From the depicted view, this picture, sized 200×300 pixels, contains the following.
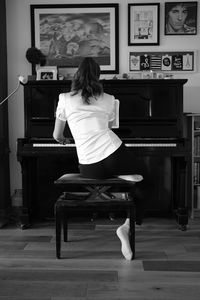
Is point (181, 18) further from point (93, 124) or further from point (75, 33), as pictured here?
point (93, 124)

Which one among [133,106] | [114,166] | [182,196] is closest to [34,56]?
[133,106]

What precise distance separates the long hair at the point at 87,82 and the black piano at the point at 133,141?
2.95 feet

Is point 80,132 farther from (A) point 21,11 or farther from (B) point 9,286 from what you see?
(A) point 21,11

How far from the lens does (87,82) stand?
2.30 m

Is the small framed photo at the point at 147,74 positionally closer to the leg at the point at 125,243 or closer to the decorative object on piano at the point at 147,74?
the decorative object on piano at the point at 147,74

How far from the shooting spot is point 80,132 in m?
2.32

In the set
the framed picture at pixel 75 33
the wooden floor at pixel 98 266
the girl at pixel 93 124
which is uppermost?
the framed picture at pixel 75 33

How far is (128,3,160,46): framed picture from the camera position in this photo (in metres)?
3.76

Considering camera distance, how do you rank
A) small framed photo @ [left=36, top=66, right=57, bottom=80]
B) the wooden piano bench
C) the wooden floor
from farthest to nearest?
small framed photo @ [left=36, top=66, right=57, bottom=80], the wooden piano bench, the wooden floor

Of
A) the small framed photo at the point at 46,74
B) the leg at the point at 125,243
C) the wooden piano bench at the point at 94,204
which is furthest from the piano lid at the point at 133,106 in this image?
the leg at the point at 125,243

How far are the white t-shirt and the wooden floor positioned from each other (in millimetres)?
723

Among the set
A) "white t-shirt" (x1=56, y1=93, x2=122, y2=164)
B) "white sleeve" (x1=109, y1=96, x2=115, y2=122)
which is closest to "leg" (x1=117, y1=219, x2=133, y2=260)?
"white t-shirt" (x1=56, y1=93, x2=122, y2=164)

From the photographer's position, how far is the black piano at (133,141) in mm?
3129

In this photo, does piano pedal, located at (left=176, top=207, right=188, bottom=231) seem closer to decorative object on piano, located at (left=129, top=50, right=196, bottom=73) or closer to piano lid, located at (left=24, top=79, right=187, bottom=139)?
piano lid, located at (left=24, top=79, right=187, bottom=139)
